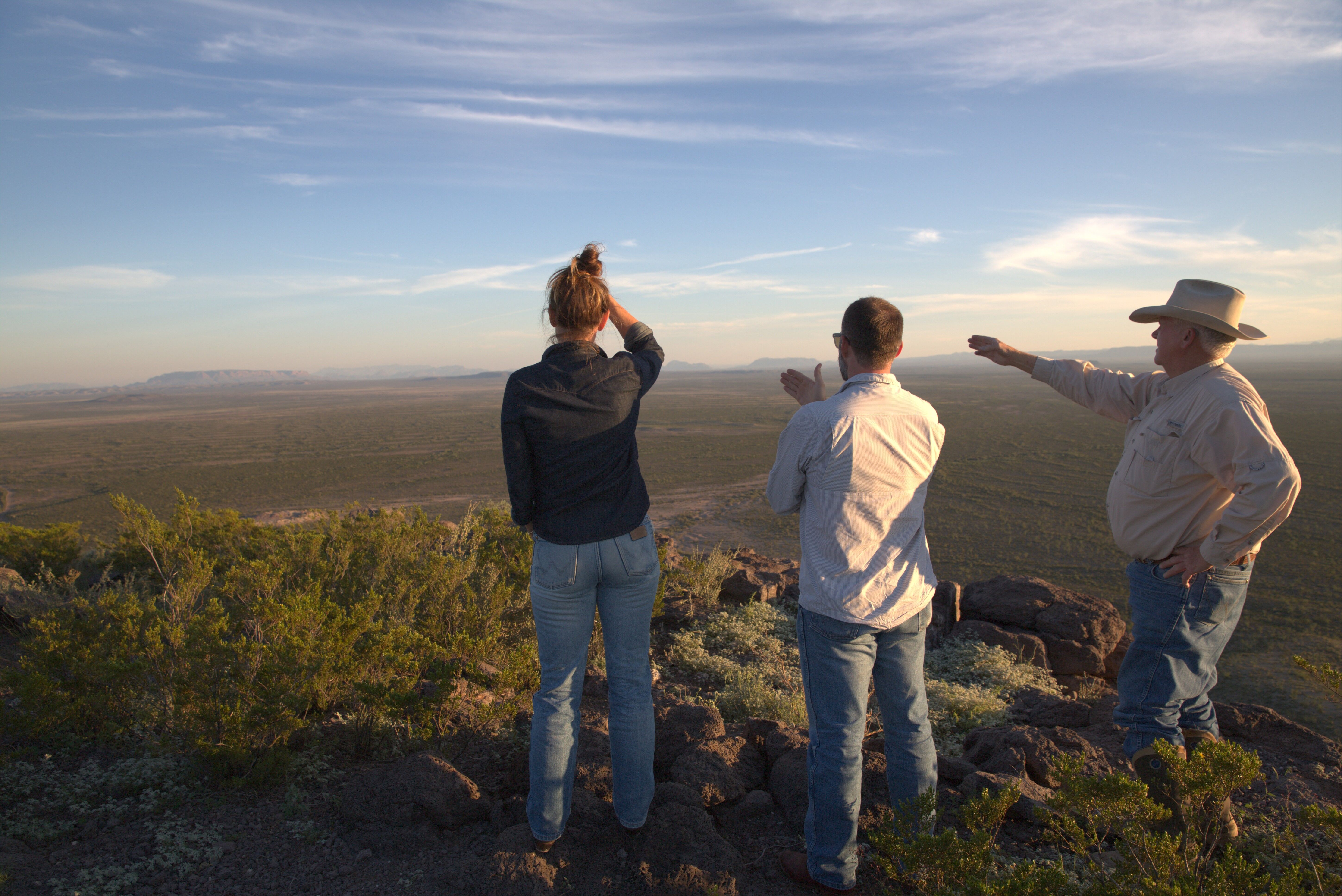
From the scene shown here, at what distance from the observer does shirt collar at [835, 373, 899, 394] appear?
2.11m

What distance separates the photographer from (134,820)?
2.62 metres

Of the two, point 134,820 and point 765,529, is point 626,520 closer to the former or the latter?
point 134,820

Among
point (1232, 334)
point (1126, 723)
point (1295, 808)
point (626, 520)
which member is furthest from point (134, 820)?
point (1295, 808)

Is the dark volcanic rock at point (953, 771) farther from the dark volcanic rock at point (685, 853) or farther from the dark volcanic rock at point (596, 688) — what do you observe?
the dark volcanic rock at point (596, 688)

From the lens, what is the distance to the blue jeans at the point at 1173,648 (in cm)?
220

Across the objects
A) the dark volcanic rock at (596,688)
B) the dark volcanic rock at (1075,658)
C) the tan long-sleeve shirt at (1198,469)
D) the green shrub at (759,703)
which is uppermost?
the tan long-sleeve shirt at (1198,469)

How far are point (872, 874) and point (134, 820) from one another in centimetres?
272

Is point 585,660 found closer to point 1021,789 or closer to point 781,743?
point 781,743

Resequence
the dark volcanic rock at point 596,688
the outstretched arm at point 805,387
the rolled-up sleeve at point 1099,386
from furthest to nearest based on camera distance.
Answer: the dark volcanic rock at point 596,688 < the rolled-up sleeve at point 1099,386 < the outstretched arm at point 805,387

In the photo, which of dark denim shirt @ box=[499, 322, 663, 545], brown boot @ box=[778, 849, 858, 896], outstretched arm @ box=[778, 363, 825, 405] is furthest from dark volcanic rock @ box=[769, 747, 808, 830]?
outstretched arm @ box=[778, 363, 825, 405]

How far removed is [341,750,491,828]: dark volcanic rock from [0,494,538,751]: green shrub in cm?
38

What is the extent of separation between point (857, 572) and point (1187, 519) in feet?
3.65

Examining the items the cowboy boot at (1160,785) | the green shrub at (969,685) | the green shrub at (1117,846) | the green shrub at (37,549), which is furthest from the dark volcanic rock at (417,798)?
the green shrub at (37,549)

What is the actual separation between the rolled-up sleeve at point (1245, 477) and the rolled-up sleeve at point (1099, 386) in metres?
0.33
